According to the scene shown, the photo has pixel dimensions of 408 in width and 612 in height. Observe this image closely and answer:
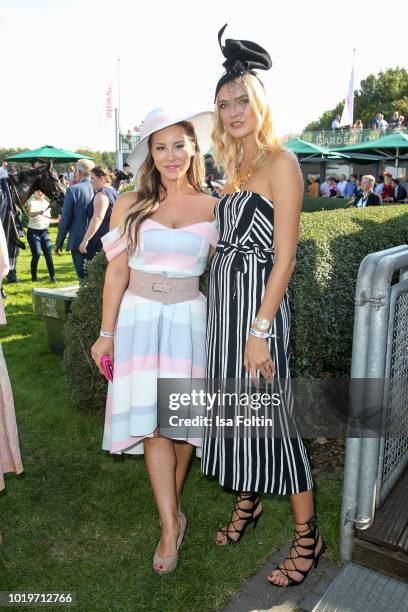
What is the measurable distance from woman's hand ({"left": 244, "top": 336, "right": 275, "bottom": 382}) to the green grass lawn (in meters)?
1.05

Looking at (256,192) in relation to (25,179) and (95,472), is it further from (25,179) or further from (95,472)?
(25,179)

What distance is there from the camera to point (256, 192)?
2.45m

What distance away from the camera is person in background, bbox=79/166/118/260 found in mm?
7680

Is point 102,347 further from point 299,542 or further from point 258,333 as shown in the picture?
point 299,542

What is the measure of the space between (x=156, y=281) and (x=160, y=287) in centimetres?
3

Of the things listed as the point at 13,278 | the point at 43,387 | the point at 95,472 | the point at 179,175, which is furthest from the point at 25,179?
the point at 179,175

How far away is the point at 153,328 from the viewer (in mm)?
2656

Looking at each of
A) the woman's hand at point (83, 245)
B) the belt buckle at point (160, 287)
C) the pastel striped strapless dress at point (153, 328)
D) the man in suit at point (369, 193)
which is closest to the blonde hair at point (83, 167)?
the woman's hand at point (83, 245)

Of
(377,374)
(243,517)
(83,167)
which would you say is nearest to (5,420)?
(243,517)

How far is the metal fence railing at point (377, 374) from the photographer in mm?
2357

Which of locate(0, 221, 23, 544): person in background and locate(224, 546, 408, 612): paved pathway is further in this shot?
locate(0, 221, 23, 544): person in background

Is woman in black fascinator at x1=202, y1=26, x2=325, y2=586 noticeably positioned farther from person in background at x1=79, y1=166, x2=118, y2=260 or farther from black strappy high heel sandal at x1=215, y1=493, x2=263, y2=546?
person in background at x1=79, y1=166, x2=118, y2=260

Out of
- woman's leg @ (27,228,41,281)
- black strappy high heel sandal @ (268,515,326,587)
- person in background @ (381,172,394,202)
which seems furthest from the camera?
person in background @ (381,172,394,202)

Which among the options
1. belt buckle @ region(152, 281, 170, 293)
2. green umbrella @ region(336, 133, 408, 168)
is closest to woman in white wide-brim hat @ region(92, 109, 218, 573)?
belt buckle @ region(152, 281, 170, 293)
